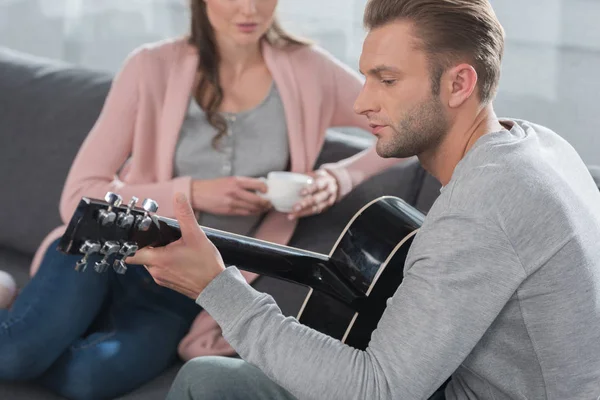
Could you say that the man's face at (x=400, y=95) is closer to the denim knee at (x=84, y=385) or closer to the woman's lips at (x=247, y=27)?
the woman's lips at (x=247, y=27)

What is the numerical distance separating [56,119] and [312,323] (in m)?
1.09

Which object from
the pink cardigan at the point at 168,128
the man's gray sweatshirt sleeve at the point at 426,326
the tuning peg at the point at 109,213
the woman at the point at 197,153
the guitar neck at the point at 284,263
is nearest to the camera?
the man's gray sweatshirt sleeve at the point at 426,326

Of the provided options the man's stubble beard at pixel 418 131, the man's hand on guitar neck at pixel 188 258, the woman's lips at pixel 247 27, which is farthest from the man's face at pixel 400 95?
the woman's lips at pixel 247 27

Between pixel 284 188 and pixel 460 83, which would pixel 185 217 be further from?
pixel 284 188

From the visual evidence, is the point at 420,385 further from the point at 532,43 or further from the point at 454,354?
the point at 532,43

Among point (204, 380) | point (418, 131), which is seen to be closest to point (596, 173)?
point (418, 131)

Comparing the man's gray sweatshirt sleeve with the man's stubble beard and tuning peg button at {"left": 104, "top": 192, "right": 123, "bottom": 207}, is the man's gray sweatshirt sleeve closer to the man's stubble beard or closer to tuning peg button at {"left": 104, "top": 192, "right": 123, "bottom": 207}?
the man's stubble beard

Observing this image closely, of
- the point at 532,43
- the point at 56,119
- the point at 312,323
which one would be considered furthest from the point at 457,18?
the point at 56,119

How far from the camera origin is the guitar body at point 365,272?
5.00 feet

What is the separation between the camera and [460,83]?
4.05 ft

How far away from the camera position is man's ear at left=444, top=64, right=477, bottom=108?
1227 millimetres

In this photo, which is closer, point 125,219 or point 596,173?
point 125,219

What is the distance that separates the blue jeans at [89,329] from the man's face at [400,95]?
787 mm

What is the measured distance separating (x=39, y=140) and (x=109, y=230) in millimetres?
1198
